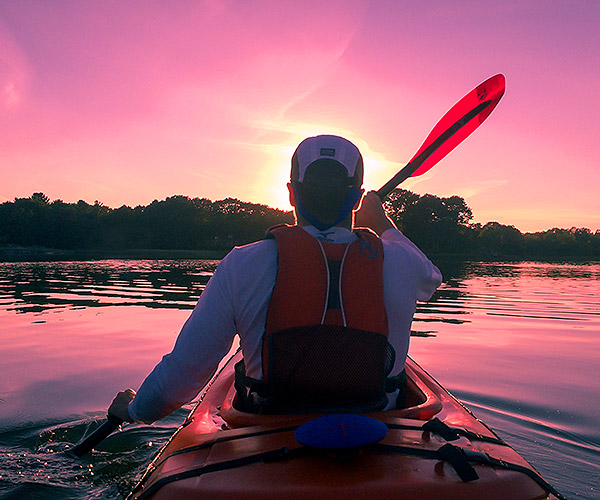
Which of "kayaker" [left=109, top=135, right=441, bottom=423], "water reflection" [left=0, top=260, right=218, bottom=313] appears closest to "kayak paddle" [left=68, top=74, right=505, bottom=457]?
"kayaker" [left=109, top=135, right=441, bottom=423]

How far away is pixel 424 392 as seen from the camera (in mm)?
2727

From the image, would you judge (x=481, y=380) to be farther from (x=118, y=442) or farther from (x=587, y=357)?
(x=118, y=442)

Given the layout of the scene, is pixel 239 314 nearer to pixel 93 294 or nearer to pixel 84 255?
pixel 93 294

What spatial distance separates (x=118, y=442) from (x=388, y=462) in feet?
9.77

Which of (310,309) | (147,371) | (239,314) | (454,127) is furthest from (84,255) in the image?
(310,309)

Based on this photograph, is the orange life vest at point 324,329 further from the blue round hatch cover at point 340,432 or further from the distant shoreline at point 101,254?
the distant shoreline at point 101,254

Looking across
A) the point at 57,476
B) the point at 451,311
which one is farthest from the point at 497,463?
the point at 451,311

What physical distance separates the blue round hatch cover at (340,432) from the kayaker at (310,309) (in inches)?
13.2

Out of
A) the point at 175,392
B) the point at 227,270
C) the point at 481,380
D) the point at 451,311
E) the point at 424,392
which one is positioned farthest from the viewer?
the point at 451,311

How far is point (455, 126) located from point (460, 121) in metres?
0.06

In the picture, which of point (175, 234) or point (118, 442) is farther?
point (175, 234)

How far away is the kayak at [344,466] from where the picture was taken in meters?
1.30

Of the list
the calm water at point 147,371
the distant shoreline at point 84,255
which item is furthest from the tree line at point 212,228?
the calm water at point 147,371

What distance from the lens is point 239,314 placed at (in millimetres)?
1846
